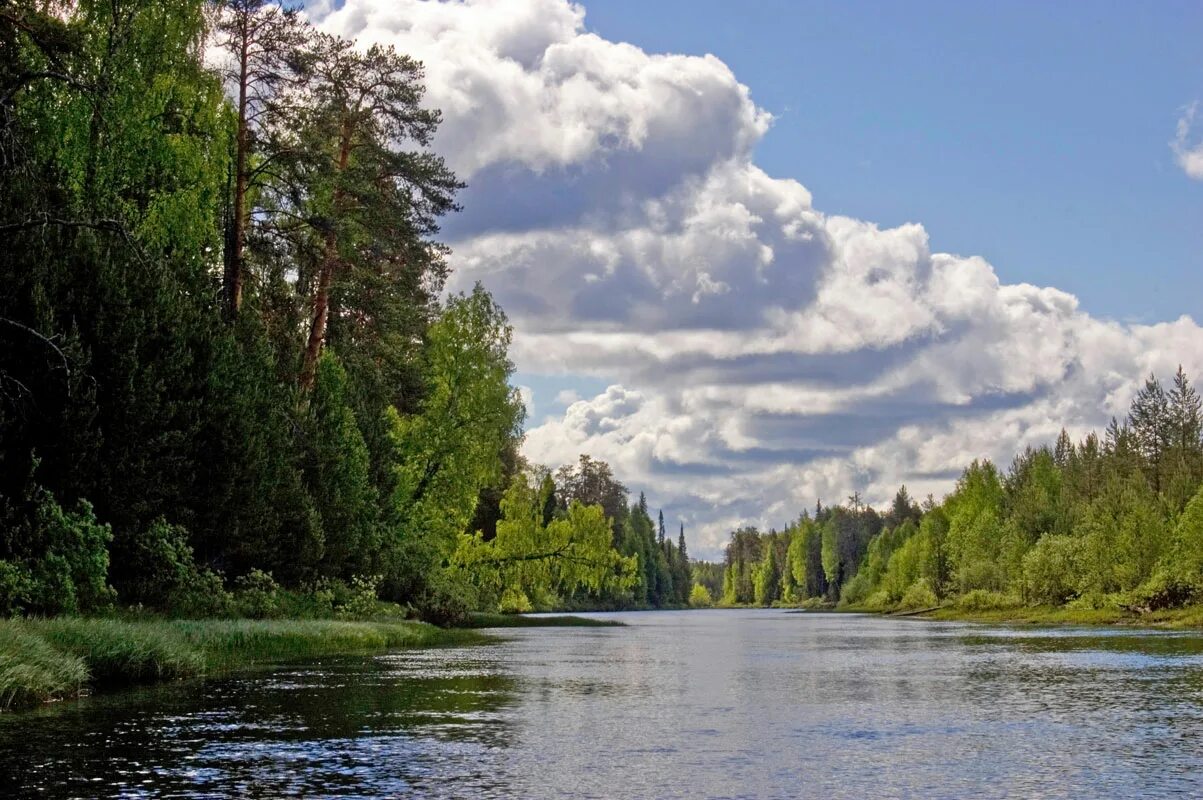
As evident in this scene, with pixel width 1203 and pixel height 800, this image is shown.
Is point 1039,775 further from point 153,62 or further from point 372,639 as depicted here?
point 153,62

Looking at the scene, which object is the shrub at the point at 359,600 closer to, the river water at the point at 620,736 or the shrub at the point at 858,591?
the river water at the point at 620,736

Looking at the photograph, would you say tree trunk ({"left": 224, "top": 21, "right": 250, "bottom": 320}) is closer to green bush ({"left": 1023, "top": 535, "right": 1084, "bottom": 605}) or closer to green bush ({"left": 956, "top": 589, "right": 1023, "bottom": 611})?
green bush ({"left": 1023, "top": 535, "right": 1084, "bottom": 605})

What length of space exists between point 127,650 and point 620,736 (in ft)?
36.4

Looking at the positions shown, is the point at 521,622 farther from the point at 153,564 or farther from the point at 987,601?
the point at 153,564

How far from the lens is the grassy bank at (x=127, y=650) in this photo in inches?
756

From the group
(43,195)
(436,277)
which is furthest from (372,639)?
(436,277)

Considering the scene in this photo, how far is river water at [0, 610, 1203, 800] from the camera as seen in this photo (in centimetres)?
1270

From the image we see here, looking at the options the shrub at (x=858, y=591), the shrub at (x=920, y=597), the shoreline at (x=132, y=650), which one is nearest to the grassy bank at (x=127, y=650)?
the shoreline at (x=132, y=650)

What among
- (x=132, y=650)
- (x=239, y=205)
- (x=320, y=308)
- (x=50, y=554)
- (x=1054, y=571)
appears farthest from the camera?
(x=1054, y=571)

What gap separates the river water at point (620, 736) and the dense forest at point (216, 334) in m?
6.59

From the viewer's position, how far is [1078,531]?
101 meters

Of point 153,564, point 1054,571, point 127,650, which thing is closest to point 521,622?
point 1054,571

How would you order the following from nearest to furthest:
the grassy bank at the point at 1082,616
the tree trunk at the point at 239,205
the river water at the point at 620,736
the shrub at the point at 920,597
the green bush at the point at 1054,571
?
1. the river water at the point at 620,736
2. the tree trunk at the point at 239,205
3. the grassy bank at the point at 1082,616
4. the green bush at the point at 1054,571
5. the shrub at the point at 920,597

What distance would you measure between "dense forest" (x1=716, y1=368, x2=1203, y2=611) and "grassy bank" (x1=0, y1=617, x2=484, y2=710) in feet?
206
